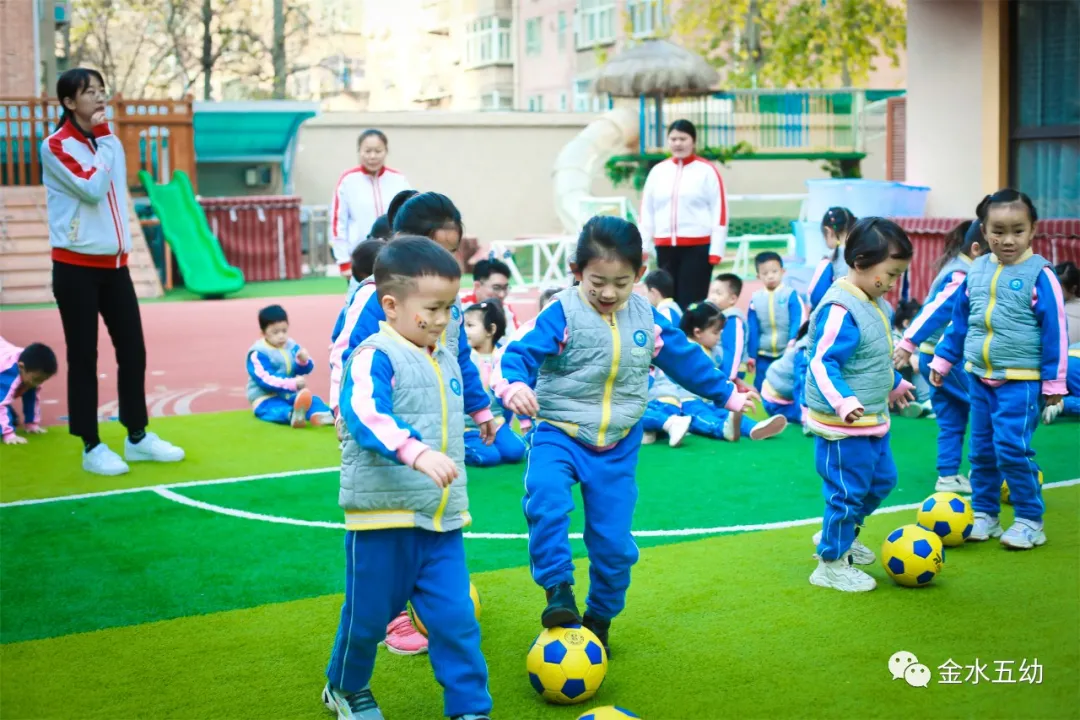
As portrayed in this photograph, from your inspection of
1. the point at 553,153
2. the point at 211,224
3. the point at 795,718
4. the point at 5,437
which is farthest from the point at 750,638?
the point at 553,153

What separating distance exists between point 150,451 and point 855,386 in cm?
512

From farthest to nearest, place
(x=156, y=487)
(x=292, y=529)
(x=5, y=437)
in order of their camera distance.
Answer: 1. (x=5, y=437)
2. (x=156, y=487)
3. (x=292, y=529)

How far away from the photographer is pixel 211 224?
24.3 metres

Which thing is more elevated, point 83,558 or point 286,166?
point 286,166

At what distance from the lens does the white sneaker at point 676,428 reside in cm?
898

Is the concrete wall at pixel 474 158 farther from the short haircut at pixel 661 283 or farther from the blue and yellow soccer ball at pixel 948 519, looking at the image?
the blue and yellow soccer ball at pixel 948 519

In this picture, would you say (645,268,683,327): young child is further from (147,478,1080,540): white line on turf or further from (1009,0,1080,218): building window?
(1009,0,1080,218): building window

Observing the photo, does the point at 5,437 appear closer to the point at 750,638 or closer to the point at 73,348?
the point at 73,348

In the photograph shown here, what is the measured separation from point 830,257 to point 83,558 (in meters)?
6.29

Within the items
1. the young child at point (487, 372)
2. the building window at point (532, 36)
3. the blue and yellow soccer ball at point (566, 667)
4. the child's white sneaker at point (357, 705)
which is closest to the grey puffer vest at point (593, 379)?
the blue and yellow soccer ball at point (566, 667)

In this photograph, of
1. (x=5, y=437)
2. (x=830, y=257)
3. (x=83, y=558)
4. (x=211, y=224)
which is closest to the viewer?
(x=83, y=558)

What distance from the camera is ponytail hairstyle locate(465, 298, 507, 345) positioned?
919 cm

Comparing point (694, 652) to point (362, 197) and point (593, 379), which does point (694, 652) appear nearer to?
point (593, 379)

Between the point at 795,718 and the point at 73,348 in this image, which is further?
the point at 73,348
